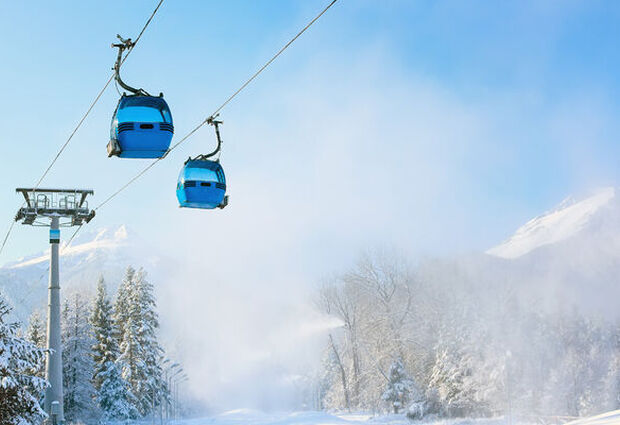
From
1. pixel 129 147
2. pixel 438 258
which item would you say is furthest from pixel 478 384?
pixel 129 147

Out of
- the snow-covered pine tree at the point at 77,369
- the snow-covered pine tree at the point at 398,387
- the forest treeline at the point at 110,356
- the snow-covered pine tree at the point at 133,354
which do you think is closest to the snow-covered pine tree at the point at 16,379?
the forest treeline at the point at 110,356

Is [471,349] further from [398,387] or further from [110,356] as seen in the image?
[110,356]

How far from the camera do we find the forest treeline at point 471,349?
166ft

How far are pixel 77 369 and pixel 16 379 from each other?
35752 mm

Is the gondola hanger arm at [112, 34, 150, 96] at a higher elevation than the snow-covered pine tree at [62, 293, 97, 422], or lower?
higher

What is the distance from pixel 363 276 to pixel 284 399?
7592 cm

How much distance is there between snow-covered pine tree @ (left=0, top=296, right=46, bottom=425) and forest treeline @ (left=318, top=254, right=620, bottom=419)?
39716 millimetres

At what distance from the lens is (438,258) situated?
210ft

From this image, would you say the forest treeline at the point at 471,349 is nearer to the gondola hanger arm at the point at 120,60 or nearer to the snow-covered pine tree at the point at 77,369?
the snow-covered pine tree at the point at 77,369

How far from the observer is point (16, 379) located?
18.4 meters

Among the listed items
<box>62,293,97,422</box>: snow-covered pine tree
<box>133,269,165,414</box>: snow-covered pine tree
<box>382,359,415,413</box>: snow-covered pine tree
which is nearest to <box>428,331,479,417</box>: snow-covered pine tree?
<box>382,359,415,413</box>: snow-covered pine tree

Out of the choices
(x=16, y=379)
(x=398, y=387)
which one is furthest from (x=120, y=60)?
(x=398, y=387)

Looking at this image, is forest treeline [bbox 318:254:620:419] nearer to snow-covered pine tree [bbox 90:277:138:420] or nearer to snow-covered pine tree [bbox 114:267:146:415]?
snow-covered pine tree [bbox 114:267:146:415]

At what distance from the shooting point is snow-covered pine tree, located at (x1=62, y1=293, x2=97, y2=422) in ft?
166
